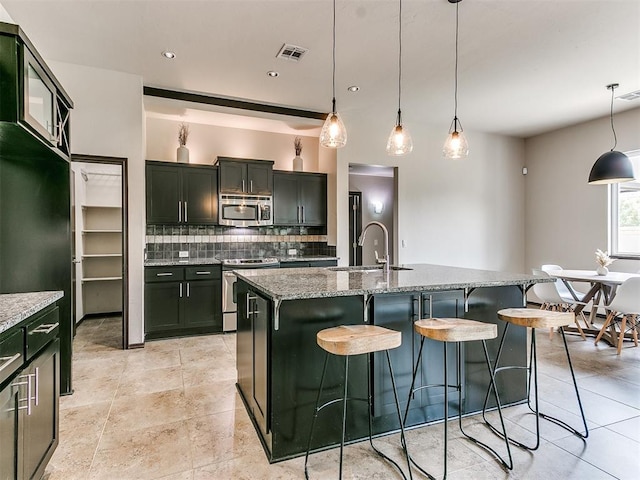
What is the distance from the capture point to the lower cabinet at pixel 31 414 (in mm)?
1333

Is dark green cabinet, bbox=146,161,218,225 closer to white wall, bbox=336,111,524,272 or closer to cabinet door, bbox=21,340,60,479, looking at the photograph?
white wall, bbox=336,111,524,272

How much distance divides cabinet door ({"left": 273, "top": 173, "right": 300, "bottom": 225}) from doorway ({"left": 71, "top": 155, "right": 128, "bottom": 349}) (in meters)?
2.06

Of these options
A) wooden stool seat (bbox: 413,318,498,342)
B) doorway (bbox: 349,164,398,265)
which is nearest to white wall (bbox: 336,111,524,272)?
doorway (bbox: 349,164,398,265)

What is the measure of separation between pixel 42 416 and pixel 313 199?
432 cm

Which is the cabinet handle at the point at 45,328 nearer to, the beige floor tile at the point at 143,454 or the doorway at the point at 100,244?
the beige floor tile at the point at 143,454

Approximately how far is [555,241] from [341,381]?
571 cm

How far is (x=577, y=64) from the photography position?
3779 mm

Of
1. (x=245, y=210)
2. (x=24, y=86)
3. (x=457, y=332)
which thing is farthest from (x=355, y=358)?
(x=245, y=210)

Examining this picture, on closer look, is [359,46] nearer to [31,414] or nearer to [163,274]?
[163,274]

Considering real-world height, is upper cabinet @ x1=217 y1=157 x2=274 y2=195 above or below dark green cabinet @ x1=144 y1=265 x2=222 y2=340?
above

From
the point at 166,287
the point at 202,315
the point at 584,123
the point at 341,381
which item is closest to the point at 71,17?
the point at 166,287

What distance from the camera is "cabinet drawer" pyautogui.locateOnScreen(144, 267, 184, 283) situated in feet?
14.0

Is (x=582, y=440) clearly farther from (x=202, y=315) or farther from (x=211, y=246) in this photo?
(x=211, y=246)

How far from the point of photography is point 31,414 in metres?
1.54
